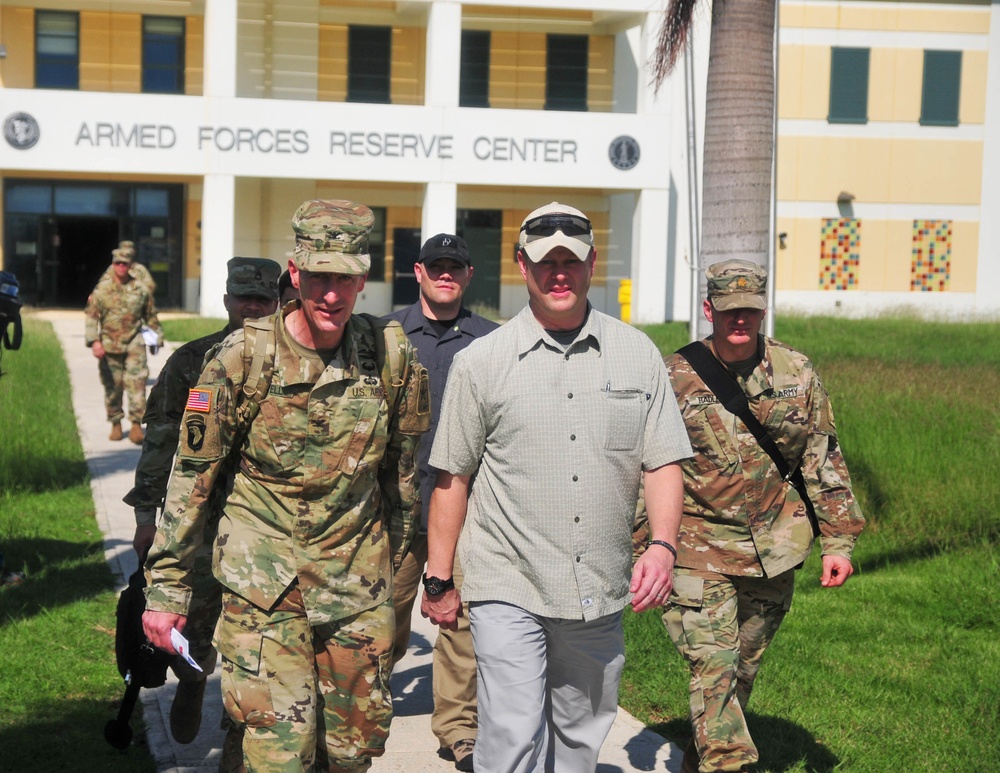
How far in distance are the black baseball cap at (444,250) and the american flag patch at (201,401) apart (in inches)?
89.0

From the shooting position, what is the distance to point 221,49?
3131 centimetres

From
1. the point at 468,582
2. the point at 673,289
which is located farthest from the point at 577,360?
the point at 673,289

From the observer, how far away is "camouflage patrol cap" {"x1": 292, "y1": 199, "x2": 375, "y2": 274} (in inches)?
168

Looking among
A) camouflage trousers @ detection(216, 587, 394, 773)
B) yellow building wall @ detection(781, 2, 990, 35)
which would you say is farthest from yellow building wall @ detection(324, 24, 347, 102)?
camouflage trousers @ detection(216, 587, 394, 773)

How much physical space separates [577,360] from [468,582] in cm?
79

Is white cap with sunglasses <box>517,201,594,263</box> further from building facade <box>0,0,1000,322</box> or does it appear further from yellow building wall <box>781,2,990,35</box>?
yellow building wall <box>781,2,990,35</box>

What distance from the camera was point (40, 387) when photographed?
18.5 metres

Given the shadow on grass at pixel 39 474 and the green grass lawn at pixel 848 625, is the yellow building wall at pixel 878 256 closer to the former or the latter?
the green grass lawn at pixel 848 625

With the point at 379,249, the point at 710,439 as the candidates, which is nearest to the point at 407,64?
the point at 379,249

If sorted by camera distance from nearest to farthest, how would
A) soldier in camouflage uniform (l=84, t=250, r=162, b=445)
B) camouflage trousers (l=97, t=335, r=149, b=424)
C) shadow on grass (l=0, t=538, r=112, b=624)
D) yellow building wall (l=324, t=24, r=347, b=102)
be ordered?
1. shadow on grass (l=0, t=538, r=112, b=624)
2. soldier in camouflage uniform (l=84, t=250, r=162, b=445)
3. camouflage trousers (l=97, t=335, r=149, b=424)
4. yellow building wall (l=324, t=24, r=347, b=102)

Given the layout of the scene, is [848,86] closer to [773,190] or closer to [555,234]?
[773,190]

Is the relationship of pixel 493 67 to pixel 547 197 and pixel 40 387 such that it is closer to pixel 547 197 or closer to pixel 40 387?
pixel 547 197

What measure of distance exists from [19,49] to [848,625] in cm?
3112

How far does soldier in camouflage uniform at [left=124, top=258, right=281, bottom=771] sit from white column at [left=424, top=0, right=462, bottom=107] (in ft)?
88.9
